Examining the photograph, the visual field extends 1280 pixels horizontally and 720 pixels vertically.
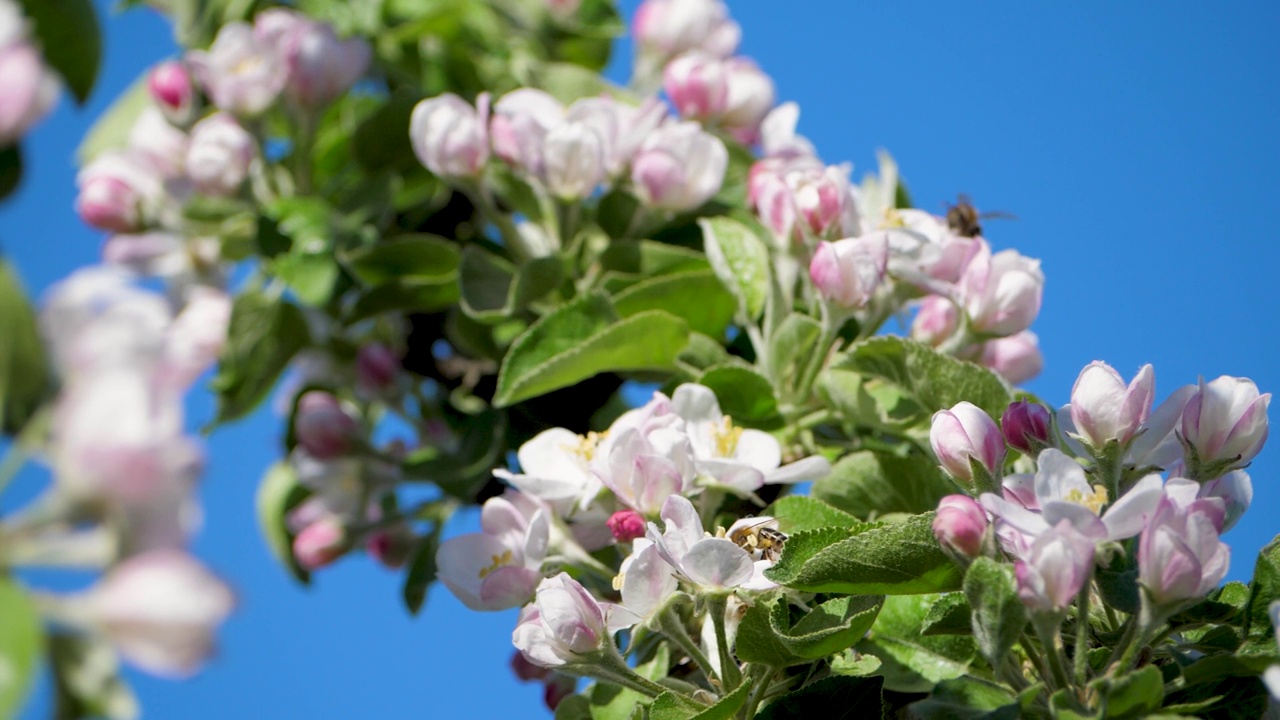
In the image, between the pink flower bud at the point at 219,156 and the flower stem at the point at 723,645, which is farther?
the pink flower bud at the point at 219,156

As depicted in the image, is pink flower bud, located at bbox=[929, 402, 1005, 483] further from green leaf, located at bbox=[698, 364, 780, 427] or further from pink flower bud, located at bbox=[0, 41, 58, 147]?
pink flower bud, located at bbox=[0, 41, 58, 147]

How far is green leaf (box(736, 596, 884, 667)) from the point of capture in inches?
29.3

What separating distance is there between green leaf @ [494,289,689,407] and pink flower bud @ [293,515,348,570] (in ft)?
1.73

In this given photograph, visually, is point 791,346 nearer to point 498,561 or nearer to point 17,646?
point 498,561

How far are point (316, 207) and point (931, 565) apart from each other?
898 mm

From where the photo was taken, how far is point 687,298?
1.18 metres

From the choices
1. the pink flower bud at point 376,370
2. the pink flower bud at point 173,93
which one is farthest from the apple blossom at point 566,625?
the pink flower bud at point 173,93

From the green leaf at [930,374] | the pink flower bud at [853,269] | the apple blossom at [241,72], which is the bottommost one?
the green leaf at [930,374]

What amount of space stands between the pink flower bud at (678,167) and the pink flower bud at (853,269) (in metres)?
0.24

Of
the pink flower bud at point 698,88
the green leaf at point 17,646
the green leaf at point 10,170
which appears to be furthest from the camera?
the pink flower bud at point 698,88

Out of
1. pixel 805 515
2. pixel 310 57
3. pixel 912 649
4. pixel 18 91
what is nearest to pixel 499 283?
pixel 310 57

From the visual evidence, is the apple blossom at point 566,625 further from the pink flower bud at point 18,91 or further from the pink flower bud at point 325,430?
the pink flower bud at point 325,430

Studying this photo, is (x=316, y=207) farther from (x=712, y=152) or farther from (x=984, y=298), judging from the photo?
(x=984, y=298)

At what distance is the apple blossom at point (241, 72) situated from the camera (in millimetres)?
1407
